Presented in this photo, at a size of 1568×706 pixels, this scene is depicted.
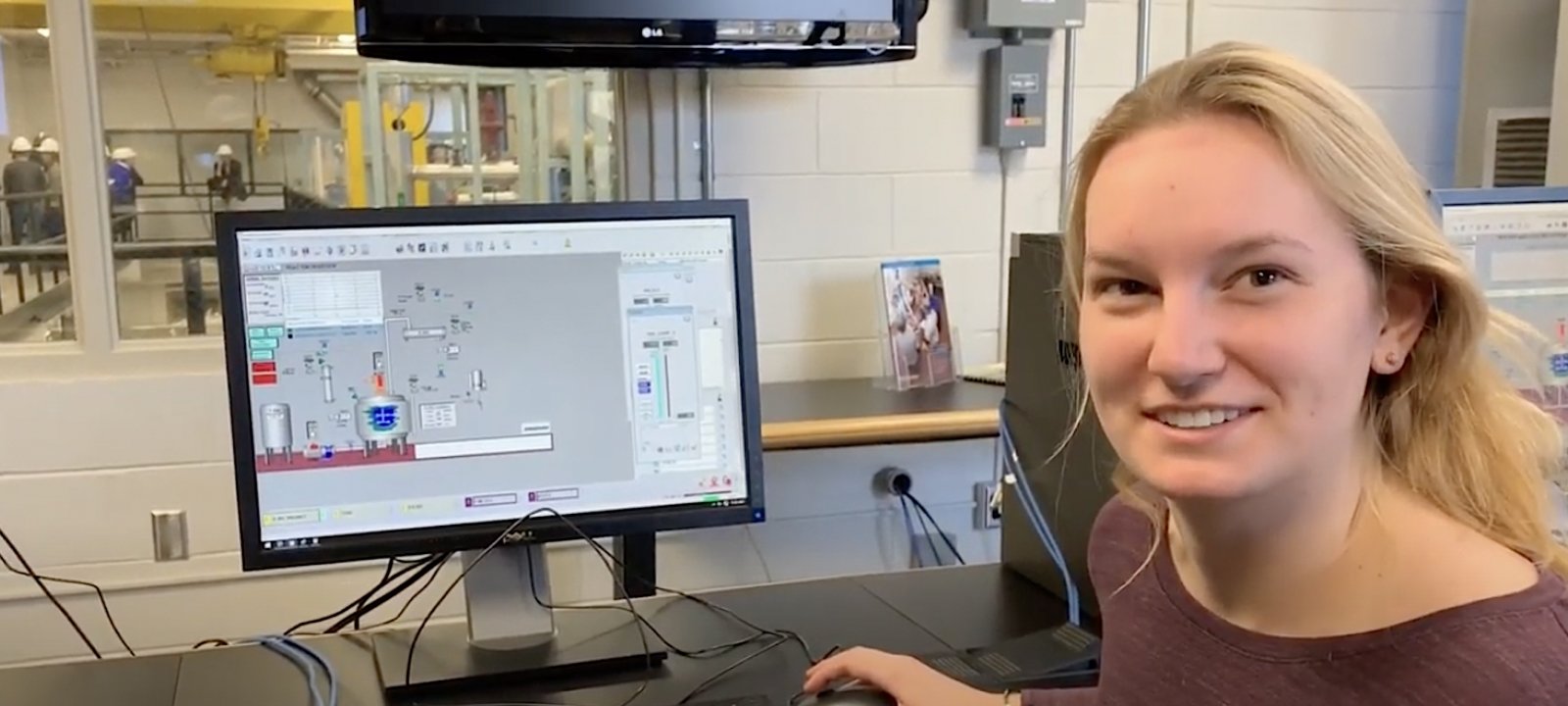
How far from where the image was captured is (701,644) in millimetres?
1399

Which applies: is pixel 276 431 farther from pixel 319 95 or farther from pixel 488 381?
pixel 319 95

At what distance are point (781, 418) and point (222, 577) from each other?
39.7 inches

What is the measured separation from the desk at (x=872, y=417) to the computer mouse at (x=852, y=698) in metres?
0.84

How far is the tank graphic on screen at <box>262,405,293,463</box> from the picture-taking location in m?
1.24

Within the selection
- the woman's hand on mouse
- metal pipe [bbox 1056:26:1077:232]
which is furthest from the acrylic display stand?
the woman's hand on mouse

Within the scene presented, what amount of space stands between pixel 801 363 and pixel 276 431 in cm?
125

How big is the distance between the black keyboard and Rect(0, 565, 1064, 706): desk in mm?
13

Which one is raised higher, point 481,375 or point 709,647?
point 481,375

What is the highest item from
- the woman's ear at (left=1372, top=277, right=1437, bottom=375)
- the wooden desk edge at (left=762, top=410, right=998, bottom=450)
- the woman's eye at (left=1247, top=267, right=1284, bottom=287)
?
the woman's eye at (left=1247, top=267, right=1284, bottom=287)

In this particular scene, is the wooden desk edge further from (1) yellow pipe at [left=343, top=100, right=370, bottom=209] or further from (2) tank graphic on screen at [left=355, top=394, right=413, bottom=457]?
(1) yellow pipe at [left=343, top=100, right=370, bottom=209]

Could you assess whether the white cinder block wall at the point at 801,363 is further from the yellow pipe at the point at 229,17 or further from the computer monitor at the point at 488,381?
the computer monitor at the point at 488,381

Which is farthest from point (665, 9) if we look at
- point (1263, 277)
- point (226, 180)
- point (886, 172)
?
point (1263, 277)

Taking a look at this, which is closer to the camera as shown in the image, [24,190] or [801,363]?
[24,190]

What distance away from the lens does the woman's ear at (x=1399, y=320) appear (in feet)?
2.85
